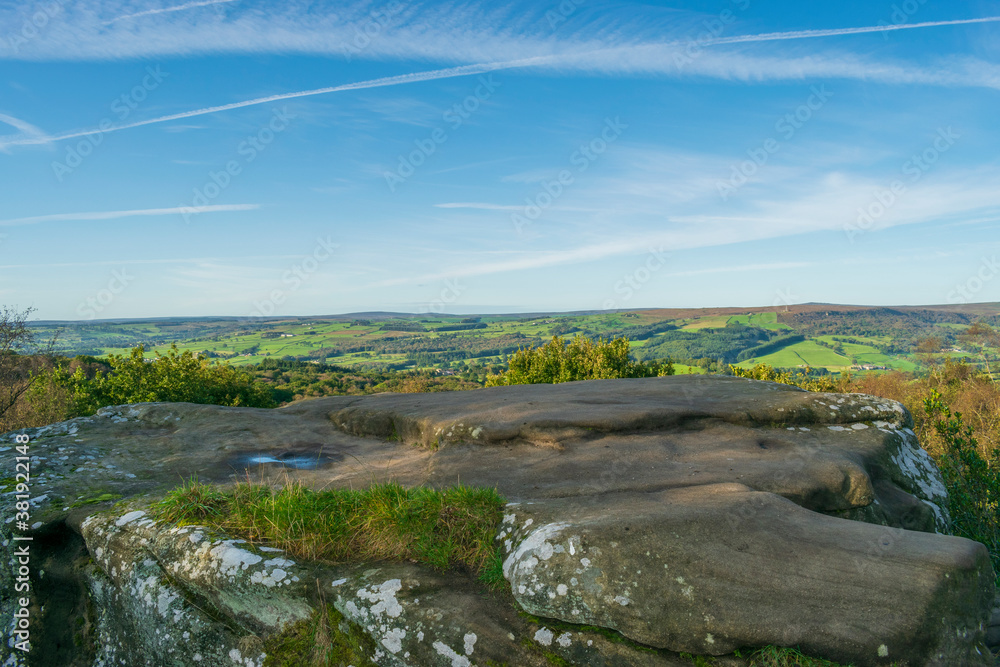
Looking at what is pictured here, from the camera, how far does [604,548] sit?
5180mm

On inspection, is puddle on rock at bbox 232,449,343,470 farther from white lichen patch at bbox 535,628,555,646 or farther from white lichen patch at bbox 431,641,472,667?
white lichen patch at bbox 535,628,555,646

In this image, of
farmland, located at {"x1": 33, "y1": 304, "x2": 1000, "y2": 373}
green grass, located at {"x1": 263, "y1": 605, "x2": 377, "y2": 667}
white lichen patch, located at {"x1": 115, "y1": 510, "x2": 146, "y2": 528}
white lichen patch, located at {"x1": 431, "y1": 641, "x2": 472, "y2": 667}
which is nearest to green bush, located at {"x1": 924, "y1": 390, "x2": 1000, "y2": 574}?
white lichen patch, located at {"x1": 431, "y1": 641, "x2": 472, "y2": 667}

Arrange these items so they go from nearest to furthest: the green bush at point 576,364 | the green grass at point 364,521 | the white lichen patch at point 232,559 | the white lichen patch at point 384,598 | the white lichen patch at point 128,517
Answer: the white lichen patch at point 384,598
the white lichen patch at point 232,559
the green grass at point 364,521
the white lichen patch at point 128,517
the green bush at point 576,364

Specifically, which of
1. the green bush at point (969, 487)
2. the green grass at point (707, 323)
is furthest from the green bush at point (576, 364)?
the green grass at point (707, 323)

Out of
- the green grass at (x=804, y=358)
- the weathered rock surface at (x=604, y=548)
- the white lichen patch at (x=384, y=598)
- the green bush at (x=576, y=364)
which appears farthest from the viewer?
the green grass at (x=804, y=358)

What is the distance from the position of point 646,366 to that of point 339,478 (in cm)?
2427

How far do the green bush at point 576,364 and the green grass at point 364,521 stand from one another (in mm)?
20870

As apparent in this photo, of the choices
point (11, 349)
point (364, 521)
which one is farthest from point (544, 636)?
point (11, 349)

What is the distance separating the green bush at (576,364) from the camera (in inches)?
1094

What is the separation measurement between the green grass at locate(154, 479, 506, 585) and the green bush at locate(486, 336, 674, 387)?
20870 millimetres

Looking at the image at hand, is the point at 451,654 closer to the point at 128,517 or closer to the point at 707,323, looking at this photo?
the point at 128,517

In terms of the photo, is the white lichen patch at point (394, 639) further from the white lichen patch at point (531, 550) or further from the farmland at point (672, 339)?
the farmland at point (672, 339)

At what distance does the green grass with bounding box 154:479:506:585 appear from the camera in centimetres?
596

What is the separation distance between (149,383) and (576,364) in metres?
20.8
